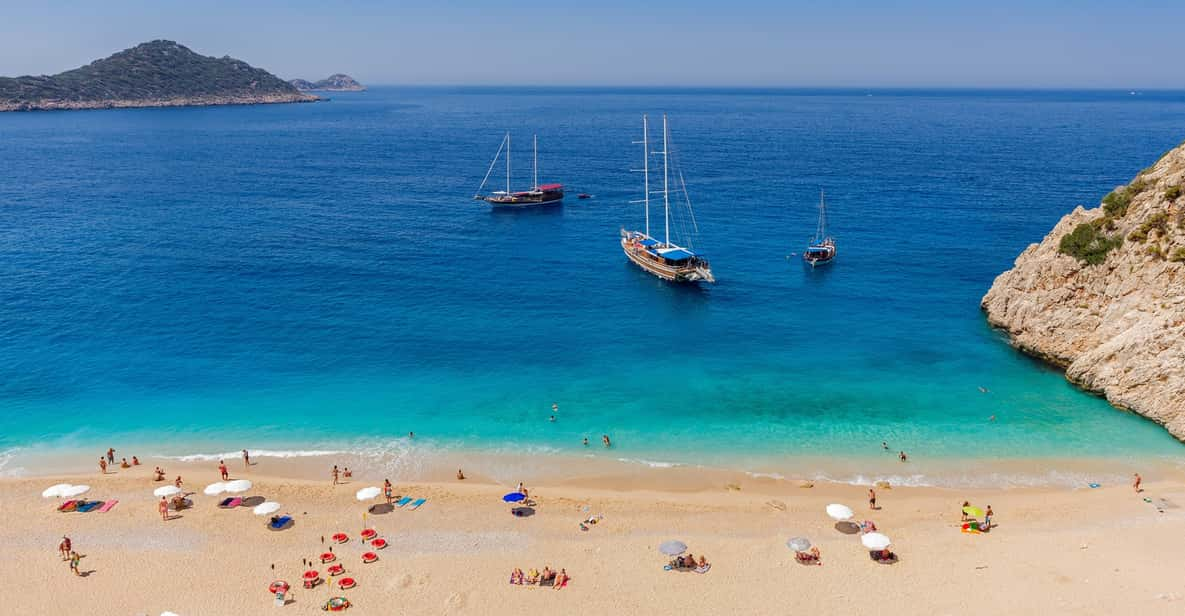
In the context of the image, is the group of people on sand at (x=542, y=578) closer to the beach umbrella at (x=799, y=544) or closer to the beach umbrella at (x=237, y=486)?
the beach umbrella at (x=799, y=544)

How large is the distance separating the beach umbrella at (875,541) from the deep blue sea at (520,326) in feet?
30.5

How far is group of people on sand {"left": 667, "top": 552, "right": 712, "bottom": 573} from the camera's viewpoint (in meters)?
34.3

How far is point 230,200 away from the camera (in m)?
113

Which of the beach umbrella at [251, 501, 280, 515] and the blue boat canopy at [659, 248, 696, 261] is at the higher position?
the blue boat canopy at [659, 248, 696, 261]

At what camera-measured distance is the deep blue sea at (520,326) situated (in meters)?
47.7

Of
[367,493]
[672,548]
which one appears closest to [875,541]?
[672,548]

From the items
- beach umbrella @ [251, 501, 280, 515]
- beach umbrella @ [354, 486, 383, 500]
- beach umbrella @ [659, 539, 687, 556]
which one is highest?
beach umbrella @ [354, 486, 383, 500]

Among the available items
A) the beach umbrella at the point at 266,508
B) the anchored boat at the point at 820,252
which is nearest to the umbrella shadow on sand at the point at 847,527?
the beach umbrella at the point at 266,508

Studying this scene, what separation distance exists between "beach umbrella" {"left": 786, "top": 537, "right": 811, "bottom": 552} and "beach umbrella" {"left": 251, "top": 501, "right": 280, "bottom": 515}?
25892 millimetres

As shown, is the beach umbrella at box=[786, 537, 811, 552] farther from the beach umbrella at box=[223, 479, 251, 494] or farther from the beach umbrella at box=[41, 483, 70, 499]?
the beach umbrella at box=[41, 483, 70, 499]

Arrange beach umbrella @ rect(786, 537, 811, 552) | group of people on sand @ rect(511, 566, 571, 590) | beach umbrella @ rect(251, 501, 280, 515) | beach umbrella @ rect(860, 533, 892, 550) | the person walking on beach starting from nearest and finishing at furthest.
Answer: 1. group of people on sand @ rect(511, 566, 571, 590)
2. the person walking on beach
3. beach umbrella @ rect(860, 533, 892, 550)
4. beach umbrella @ rect(786, 537, 811, 552)
5. beach umbrella @ rect(251, 501, 280, 515)

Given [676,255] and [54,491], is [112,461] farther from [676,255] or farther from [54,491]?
[676,255]

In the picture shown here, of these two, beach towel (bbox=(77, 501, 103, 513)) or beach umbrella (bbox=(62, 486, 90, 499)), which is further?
beach towel (bbox=(77, 501, 103, 513))

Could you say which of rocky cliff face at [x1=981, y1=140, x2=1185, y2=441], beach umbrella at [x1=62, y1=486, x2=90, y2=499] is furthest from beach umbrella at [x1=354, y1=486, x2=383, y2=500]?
rocky cliff face at [x1=981, y1=140, x2=1185, y2=441]
